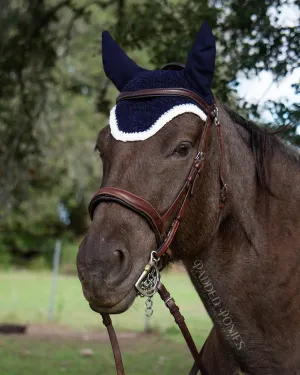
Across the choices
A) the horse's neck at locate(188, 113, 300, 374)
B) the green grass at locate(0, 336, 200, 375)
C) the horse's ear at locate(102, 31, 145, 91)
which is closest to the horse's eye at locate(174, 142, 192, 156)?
the horse's neck at locate(188, 113, 300, 374)

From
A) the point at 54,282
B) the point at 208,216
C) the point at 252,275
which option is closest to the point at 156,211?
the point at 208,216

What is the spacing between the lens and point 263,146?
11.9ft

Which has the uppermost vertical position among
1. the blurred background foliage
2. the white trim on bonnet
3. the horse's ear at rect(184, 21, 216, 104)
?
the horse's ear at rect(184, 21, 216, 104)

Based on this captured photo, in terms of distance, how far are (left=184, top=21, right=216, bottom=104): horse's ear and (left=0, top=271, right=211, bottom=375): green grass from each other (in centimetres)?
113

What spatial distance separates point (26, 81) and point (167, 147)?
26.5ft

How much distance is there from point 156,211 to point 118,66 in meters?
0.93

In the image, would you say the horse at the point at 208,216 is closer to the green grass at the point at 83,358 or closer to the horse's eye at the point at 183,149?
the horse's eye at the point at 183,149

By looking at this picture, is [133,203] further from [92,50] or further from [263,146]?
[92,50]

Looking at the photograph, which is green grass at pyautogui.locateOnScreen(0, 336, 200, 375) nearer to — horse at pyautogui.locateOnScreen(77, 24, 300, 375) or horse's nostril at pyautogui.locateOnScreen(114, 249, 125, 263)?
horse at pyautogui.locateOnScreen(77, 24, 300, 375)

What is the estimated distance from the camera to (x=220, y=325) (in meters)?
3.44

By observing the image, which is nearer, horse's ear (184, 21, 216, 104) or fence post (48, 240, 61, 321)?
horse's ear (184, 21, 216, 104)

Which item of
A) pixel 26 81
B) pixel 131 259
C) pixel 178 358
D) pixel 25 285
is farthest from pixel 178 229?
pixel 25 285

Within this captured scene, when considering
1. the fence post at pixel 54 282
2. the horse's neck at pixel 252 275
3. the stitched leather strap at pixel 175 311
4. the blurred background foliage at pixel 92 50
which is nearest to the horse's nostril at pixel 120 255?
the stitched leather strap at pixel 175 311

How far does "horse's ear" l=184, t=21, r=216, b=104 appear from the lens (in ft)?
10.5
